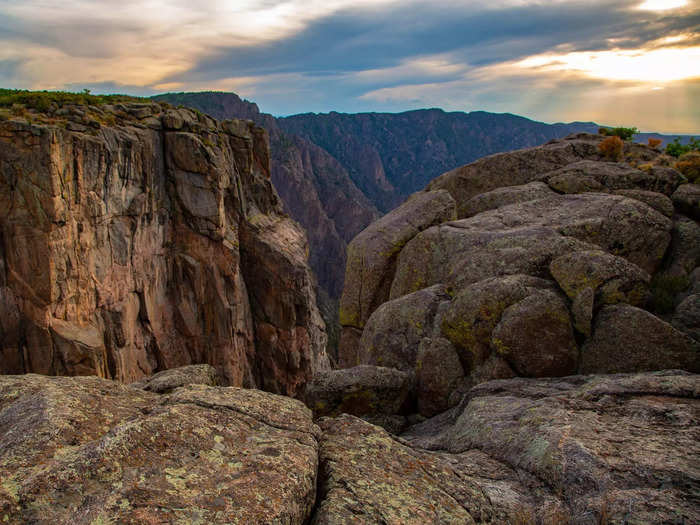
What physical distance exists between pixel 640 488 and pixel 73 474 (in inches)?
303

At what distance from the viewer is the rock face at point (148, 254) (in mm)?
37531

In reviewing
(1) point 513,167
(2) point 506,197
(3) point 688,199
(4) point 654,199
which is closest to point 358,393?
(2) point 506,197

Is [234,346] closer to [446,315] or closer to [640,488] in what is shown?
[446,315]

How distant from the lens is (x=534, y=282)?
1281 cm

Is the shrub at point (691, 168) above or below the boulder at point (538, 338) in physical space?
above

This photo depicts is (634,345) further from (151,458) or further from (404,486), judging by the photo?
(151,458)

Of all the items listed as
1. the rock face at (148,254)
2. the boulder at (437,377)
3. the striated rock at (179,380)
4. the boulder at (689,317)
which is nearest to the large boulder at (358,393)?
the boulder at (437,377)

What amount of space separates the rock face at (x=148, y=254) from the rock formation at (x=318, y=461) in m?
37.0

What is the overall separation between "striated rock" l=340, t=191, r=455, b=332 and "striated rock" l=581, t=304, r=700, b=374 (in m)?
9.93

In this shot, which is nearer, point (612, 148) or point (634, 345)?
point (634, 345)

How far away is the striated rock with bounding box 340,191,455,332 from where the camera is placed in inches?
792

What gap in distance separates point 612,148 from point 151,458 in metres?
24.3

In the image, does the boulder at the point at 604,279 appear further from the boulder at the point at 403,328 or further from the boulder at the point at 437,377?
the boulder at the point at 403,328

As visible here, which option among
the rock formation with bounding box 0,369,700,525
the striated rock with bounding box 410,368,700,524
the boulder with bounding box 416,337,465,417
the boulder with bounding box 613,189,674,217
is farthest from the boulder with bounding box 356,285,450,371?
the boulder with bounding box 613,189,674,217
